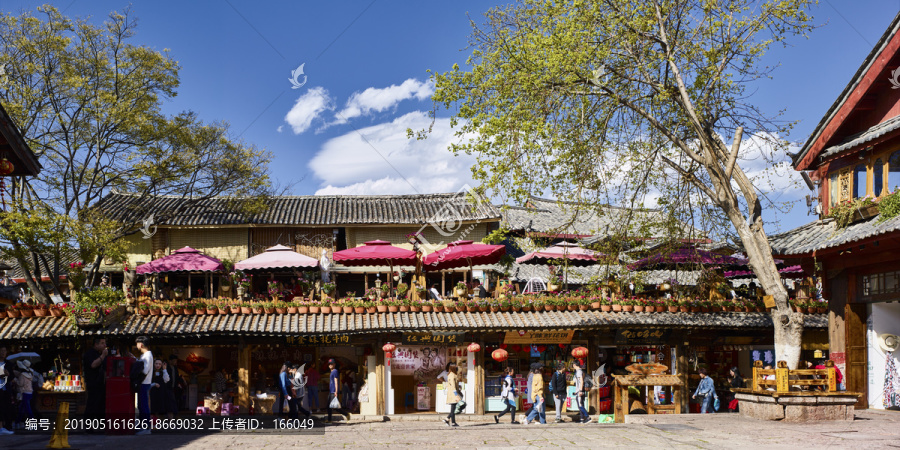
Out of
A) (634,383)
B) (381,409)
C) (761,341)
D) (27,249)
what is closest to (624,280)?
(634,383)

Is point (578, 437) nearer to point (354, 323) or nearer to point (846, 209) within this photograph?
point (846, 209)

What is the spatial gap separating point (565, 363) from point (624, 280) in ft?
10.8

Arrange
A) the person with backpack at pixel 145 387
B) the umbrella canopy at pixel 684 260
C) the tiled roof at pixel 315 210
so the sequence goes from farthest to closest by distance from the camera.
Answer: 1. the tiled roof at pixel 315 210
2. the umbrella canopy at pixel 684 260
3. the person with backpack at pixel 145 387

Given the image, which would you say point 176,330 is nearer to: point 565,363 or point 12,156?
point 12,156

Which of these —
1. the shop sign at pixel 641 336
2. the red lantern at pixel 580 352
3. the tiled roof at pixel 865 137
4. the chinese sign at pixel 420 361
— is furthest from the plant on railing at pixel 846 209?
the chinese sign at pixel 420 361

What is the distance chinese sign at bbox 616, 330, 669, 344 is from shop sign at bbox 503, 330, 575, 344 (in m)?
1.38

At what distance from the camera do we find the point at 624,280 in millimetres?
19766

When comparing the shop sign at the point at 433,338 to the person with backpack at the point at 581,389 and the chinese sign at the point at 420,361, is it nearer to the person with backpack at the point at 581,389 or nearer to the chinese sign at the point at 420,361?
the chinese sign at the point at 420,361

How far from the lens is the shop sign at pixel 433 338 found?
2052 cm

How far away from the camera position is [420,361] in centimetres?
2178

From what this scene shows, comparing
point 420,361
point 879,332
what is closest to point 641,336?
point 879,332

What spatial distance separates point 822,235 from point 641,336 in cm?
547

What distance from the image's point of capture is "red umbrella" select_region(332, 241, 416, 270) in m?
23.0

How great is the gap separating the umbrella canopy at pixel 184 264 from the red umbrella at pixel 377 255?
15.2ft
